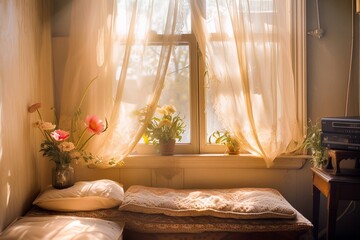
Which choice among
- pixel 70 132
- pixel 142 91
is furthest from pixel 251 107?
pixel 70 132

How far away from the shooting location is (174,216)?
7.31 ft

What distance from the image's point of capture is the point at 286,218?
2.18 meters

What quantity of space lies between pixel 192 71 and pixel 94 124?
0.79m

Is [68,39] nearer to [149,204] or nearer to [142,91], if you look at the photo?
[142,91]

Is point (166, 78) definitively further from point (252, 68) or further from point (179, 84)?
point (252, 68)

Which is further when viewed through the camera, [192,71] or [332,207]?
[192,71]

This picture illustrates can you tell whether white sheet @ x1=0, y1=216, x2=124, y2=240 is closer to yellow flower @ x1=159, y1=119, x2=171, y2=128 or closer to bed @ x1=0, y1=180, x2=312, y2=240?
bed @ x1=0, y1=180, x2=312, y2=240

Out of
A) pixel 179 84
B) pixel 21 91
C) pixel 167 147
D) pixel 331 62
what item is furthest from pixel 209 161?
pixel 21 91

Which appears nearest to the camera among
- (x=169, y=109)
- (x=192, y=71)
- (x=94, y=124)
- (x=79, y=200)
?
(x=79, y=200)

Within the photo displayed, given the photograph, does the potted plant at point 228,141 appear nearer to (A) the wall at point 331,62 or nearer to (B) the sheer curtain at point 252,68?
(B) the sheer curtain at point 252,68

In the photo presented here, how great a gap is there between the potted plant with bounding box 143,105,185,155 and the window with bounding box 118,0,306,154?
81 mm

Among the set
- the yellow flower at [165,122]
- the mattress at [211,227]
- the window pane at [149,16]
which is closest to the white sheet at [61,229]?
the mattress at [211,227]

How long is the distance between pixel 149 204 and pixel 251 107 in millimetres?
938

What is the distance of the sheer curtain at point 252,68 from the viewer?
2.62m
